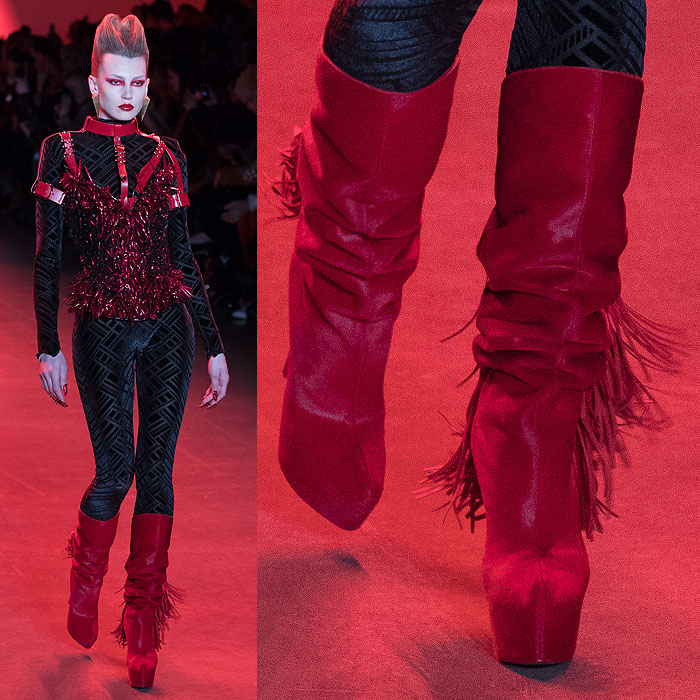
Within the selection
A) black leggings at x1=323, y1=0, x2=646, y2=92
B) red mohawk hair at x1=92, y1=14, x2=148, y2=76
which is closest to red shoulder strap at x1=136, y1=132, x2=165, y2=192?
red mohawk hair at x1=92, y1=14, x2=148, y2=76

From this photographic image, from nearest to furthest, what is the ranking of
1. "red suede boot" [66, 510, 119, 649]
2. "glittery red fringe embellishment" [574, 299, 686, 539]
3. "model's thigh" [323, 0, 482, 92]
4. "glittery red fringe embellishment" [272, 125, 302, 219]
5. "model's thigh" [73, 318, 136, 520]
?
"model's thigh" [323, 0, 482, 92]
"glittery red fringe embellishment" [574, 299, 686, 539]
"glittery red fringe embellishment" [272, 125, 302, 219]
"model's thigh" [73, 318, 136, 520]
"red suede boot" [66, 510, 119, 649]

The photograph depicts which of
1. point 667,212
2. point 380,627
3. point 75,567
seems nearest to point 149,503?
point 75,567

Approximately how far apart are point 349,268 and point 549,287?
21cm

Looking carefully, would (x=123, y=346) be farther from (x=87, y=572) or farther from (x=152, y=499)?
(x=87, y=572)

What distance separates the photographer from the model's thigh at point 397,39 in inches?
43.1

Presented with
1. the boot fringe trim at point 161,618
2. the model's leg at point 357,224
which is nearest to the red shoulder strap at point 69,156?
the model's leg at point 357,224

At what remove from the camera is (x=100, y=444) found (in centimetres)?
154

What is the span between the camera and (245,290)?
3.57 meters

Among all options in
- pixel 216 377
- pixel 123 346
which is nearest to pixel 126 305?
pixel 123 346

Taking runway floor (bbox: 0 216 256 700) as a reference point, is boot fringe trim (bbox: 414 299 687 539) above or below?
above

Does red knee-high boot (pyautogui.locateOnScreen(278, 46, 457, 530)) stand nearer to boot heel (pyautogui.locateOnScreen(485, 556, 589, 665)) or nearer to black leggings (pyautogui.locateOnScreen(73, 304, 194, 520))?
boot heel (pyautogui.locateOnScreen(485, 556, 589, 665))

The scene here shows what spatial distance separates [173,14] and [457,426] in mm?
2676

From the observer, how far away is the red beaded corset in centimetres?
146

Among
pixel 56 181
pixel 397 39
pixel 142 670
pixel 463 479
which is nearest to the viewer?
pixel 397 39
